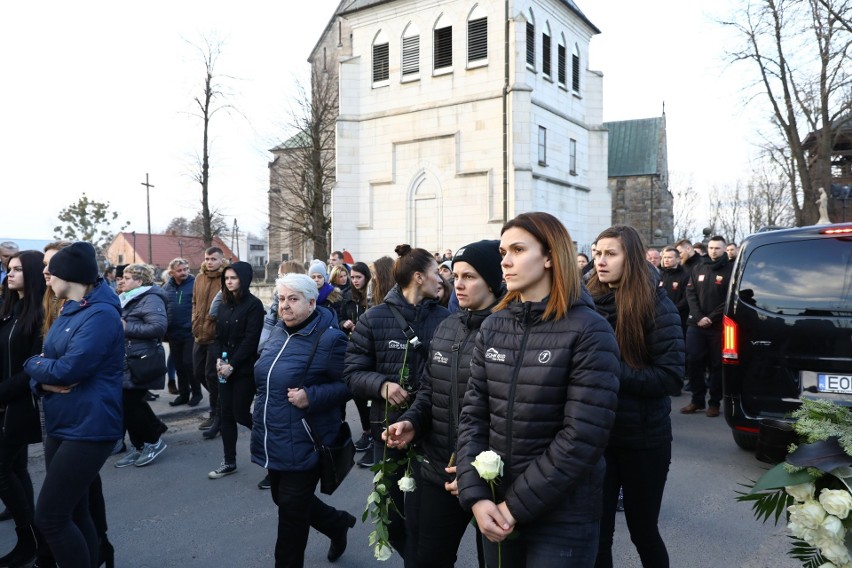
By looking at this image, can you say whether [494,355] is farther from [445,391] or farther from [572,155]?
[572,155]

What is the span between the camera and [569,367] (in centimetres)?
225

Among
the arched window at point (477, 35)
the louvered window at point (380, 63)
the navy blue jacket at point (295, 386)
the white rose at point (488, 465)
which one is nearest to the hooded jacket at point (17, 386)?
the navy blue jacket at point (295, 386)

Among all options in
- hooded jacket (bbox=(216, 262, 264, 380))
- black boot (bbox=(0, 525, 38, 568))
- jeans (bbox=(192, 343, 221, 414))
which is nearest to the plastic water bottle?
hooded jacket (bbox=(216, 262, 264, 380))

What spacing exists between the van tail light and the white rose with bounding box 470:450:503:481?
4.09 metres

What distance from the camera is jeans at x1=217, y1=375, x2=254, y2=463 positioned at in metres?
5.93

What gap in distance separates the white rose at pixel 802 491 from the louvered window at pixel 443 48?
27545 mm

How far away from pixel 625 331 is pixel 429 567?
5.37 ft

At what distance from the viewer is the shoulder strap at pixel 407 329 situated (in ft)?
12.6

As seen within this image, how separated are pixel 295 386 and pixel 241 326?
8.65ft

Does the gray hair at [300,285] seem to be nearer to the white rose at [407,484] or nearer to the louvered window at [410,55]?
the white rose at [407,484]

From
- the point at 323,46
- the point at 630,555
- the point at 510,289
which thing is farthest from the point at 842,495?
the point at 323,46

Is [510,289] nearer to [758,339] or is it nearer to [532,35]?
[758,339]

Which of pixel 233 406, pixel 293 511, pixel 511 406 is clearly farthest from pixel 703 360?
pixel 511 406

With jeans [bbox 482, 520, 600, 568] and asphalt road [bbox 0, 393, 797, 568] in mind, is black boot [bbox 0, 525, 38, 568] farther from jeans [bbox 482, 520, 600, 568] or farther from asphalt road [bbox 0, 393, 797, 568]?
jeans [bbox 482, 520, 600, 568]
